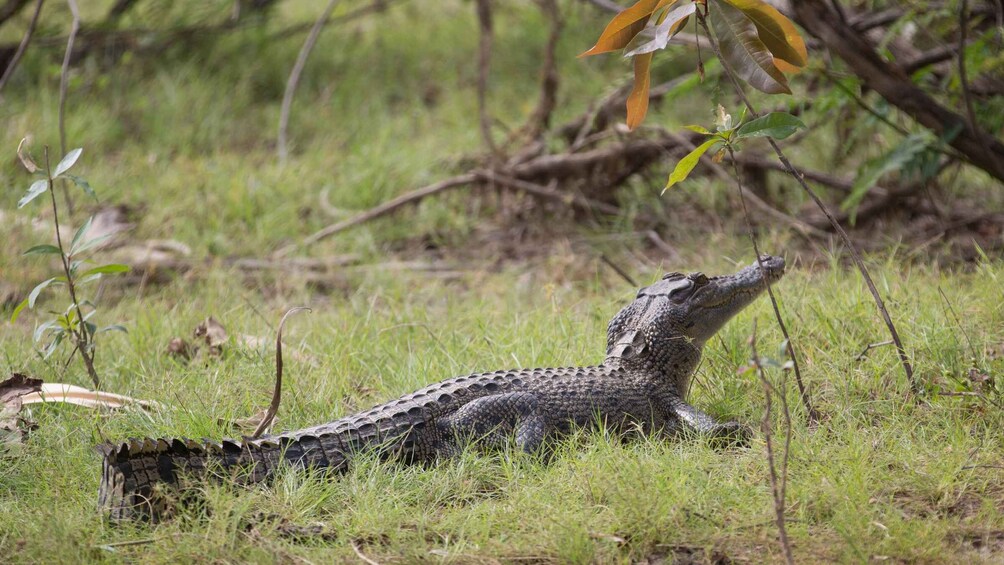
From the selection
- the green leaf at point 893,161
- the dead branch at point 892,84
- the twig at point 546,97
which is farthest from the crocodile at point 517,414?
the twig at point 546,97

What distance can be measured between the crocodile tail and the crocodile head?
1.15m

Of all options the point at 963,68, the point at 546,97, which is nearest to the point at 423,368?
the point at 963,68

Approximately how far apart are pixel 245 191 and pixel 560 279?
2.15 meters

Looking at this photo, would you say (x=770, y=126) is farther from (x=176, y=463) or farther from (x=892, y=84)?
(x=176, y=463)

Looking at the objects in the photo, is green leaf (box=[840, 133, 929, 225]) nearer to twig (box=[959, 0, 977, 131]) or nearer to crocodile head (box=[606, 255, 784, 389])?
twig (box=[959, 0, 977, 131])

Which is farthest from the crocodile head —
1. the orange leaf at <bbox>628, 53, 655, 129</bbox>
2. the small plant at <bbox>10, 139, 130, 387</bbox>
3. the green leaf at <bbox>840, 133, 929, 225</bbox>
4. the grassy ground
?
the small plant at <bbox>10, 139, 130, 387</bbox>

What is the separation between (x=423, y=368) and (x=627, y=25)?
1.53 metres

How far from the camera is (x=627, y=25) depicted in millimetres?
2959

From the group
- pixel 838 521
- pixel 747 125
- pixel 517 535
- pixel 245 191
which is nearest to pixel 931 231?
pixel 747 125

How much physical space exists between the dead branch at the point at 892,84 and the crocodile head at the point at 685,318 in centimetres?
132

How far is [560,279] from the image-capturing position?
521 centimetres

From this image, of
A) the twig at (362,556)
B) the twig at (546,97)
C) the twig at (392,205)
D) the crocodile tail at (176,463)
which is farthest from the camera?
the twig at (546,97)

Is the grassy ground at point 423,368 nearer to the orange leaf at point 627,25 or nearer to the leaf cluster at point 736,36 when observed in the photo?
the leaf cluster at point 736,36

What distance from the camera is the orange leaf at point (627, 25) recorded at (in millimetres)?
2922
